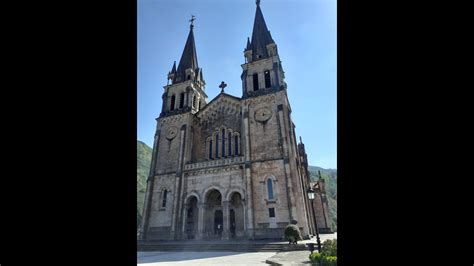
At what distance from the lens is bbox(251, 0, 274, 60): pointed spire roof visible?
28.1 metres

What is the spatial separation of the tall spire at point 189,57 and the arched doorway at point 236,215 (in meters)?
18.7

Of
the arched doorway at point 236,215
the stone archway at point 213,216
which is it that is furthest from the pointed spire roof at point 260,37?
the stone archway at point 213,216

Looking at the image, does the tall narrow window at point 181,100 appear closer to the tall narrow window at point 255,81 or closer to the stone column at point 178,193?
the stone column at point 178,193

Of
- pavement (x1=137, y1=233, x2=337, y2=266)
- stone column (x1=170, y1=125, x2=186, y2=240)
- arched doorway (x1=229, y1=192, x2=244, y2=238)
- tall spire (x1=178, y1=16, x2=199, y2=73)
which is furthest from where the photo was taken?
tall spire (x1=178, y1=16, x2=199, y2=73)

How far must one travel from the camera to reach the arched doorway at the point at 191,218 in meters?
21.9

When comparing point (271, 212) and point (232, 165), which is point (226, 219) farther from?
point (232, 165)

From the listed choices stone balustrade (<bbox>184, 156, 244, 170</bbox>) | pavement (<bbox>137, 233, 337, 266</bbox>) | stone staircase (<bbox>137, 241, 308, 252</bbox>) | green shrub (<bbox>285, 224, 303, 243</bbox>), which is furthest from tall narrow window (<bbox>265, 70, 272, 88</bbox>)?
pavement (<bbox>137, 233, 337, 266</bbox>)

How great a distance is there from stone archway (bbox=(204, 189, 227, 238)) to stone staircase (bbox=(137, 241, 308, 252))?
3.05m

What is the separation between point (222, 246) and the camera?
685 inches

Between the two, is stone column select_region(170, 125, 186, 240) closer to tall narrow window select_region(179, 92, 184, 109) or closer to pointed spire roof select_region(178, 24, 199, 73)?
tall narrow window select_region(179, 92, 184, 109)
